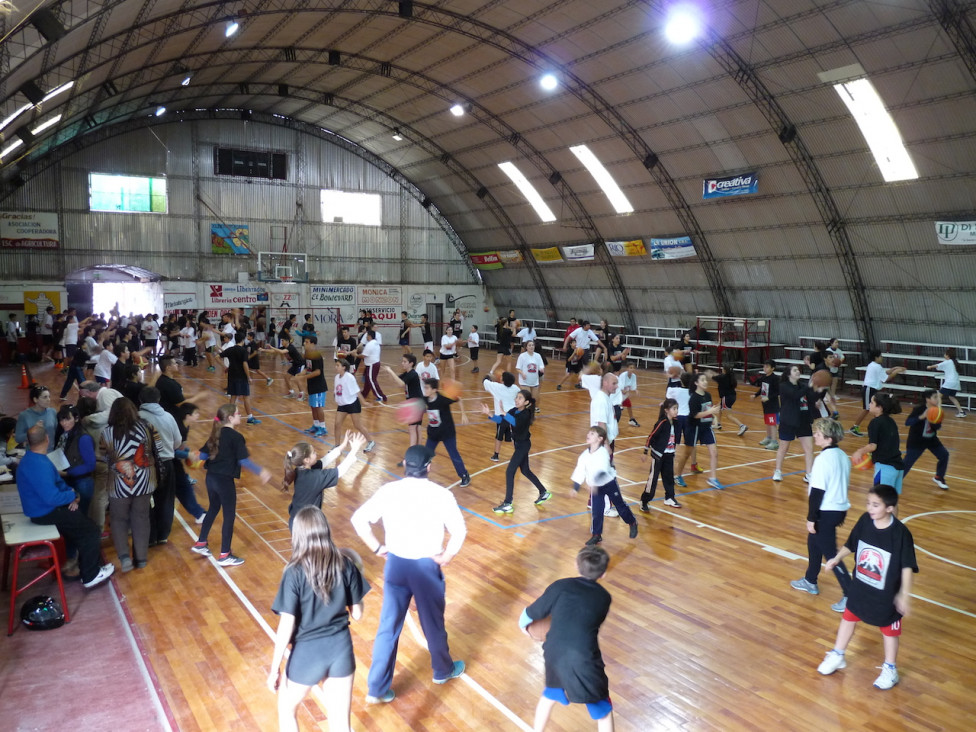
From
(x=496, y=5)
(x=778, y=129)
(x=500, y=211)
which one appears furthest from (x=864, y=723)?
(x=500, y=211)

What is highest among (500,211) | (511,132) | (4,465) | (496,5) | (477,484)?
(496,5)

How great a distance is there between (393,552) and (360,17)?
23998 mm

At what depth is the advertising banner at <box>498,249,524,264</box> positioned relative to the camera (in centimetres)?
3838

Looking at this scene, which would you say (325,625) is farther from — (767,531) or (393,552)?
(767,531)

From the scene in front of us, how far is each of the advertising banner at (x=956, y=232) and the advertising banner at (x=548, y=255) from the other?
1712 cm

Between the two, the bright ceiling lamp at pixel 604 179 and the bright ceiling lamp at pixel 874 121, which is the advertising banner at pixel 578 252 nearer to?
the bright ceiling lamp at pixel 604 179

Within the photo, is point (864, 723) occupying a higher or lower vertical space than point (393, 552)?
lower

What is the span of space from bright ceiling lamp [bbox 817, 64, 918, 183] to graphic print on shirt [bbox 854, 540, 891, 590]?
18.1 m

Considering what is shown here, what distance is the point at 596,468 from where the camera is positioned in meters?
8.32

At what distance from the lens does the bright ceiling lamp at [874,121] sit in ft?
65.5

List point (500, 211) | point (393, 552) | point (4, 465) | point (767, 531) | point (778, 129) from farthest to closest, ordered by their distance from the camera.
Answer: point (500, 211) → point (778, 129) → point (767, 531) → point (4, 465) → point (393, 552)

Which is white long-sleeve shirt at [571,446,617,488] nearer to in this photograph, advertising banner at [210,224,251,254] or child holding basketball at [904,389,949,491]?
child holding basketball at [904,389,949,491]

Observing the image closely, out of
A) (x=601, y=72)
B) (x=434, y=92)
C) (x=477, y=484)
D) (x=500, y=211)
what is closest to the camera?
(x=477, y=484)

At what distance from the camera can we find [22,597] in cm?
730
